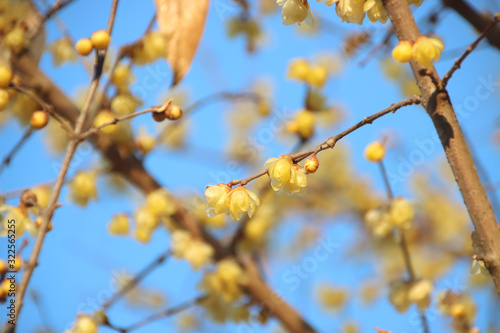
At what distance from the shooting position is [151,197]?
1670mm

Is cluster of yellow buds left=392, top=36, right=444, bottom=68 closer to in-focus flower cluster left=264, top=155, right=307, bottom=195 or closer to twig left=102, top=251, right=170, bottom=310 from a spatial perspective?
in-focus flower cluster left=264, top=155, right=307, bottom=195

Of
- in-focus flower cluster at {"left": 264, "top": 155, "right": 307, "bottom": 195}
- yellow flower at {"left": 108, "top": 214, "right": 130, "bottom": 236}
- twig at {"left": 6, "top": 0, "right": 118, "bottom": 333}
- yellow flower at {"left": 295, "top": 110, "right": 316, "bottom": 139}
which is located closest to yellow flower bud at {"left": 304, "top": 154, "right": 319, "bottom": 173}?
in-focus flower cluster at {"left": 264, "top": 155, "right": 307, "bottom": 195}

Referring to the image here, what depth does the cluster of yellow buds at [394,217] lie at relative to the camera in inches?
59.2

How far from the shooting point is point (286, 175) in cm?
84

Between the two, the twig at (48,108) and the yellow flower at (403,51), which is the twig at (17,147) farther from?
the yellow flower at (403,51)

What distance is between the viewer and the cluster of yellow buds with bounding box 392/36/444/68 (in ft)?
2.42

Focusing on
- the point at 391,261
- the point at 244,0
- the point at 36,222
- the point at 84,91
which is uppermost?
the point at 84,91

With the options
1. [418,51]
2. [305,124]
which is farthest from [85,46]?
[305,124]

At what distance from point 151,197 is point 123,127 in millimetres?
263

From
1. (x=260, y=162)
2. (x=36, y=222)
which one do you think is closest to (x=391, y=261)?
(x=260, y=162)

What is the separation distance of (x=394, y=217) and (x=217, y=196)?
0.83 meters

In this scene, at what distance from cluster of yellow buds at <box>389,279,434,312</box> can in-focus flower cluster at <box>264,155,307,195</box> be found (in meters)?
0.70

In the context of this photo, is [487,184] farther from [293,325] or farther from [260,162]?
[260,162]

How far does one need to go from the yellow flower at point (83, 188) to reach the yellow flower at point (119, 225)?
13 cm
